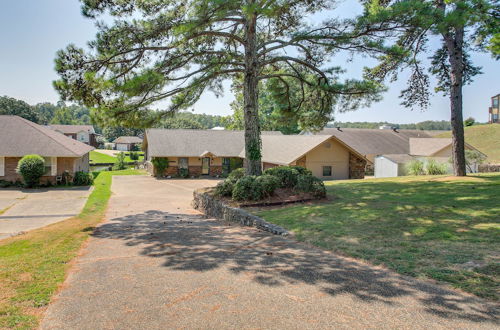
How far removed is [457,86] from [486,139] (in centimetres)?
3246

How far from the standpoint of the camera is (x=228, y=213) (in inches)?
450

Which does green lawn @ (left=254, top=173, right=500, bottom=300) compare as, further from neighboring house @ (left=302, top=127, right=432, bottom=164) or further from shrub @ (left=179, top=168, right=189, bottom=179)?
neighboring house @ (left=302, top=127, right=432, bottom=164)

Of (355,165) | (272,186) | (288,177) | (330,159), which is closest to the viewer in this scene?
(272,186)

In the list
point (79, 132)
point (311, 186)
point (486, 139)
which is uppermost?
point (79, 132)

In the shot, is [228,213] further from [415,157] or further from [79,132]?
[79,132]

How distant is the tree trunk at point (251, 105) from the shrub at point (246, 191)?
6.00 ft

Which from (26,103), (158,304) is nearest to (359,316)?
(158,304)

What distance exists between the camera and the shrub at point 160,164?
3247 cm

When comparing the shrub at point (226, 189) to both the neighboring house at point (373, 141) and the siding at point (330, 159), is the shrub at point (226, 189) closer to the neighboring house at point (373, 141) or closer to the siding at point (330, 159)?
the siding at point (330, 159)

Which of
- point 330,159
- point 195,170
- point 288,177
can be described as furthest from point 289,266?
point 195,170

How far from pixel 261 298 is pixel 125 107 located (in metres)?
10.7

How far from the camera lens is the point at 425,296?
4.04 meters

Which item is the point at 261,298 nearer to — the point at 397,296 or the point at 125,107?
the point at 397,296

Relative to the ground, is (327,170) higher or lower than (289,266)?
higher
